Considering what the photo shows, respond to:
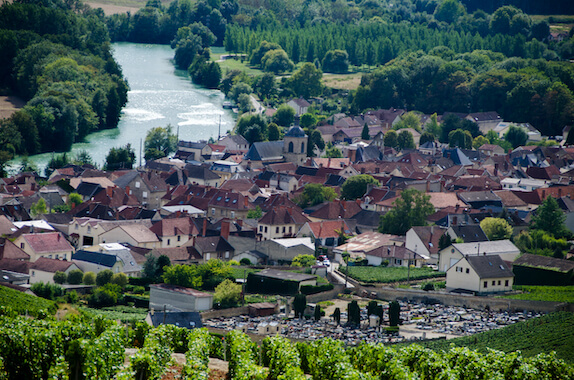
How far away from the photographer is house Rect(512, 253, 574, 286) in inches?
1676

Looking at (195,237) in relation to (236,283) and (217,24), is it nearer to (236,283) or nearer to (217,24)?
(236,283)

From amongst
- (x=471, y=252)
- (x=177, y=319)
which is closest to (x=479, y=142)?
(x=471, y=252)

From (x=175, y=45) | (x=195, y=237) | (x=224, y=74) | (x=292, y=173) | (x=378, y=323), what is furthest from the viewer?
(x=175, y=45)

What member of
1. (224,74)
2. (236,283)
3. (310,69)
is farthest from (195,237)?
(224,74)

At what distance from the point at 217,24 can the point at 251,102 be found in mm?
41732

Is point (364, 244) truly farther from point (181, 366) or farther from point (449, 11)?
point (449, 11)

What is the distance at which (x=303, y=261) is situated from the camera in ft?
145

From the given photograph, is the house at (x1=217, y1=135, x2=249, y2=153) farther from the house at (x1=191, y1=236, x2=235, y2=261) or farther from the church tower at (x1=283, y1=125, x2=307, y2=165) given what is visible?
the house at (x1=191, y1=236, x2=235, y2=261)

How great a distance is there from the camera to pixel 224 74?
10506cm

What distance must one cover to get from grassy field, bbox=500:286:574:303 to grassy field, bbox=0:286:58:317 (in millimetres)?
17714

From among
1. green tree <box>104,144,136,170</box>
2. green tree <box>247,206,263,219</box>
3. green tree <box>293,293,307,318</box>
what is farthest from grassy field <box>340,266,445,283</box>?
green tree <box>104,144,136,170</box>

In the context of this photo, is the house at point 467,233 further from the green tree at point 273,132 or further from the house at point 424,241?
the green tree at point 273,132

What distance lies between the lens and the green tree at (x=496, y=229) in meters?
48.2

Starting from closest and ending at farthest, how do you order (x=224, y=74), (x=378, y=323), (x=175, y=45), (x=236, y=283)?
(x=378, y=323)
(x=236, y=283)
(x=224, y=74)
(x=175, y=45)
